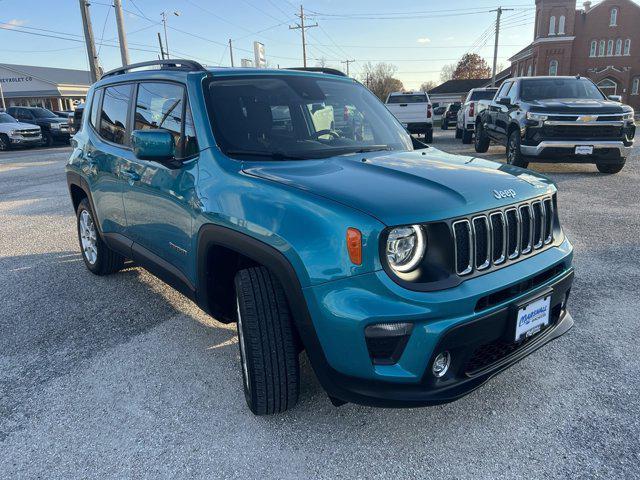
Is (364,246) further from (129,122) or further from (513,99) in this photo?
(513,99)

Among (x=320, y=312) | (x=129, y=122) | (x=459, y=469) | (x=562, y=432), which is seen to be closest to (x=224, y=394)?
(x=320, y=312)

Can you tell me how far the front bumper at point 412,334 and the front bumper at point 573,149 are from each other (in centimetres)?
756

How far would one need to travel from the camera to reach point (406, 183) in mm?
2404

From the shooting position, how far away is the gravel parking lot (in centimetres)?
231

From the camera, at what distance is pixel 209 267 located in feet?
9.25

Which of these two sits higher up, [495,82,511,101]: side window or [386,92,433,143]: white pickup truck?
[495,82,511,101]: side window

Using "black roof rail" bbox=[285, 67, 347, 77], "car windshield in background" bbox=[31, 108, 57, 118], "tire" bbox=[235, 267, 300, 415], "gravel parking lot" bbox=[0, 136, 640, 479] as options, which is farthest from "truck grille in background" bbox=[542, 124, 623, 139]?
"car windshield in background" bbox=[31, 108, 57, 118]

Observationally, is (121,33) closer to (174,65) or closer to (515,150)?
(515,150)

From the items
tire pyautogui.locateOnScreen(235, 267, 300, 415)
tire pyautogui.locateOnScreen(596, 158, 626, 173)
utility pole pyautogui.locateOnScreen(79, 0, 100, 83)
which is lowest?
tire pyautogui.locateOnScreen(596, 158, 626, 173)

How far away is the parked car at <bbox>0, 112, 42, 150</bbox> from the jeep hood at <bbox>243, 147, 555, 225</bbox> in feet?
72.7

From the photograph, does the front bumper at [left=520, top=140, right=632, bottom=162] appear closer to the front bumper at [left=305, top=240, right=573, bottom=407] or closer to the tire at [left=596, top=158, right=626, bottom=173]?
the tire at [left=596, top=158, right=626, bottom=173]

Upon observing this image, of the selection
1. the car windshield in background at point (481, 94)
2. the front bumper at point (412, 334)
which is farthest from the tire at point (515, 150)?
the car windshield in background at point (481, 94)

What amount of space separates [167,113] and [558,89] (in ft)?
29.8

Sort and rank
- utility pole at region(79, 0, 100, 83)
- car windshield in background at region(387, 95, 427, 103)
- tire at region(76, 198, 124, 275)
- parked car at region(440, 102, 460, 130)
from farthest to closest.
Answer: parked car at region(440, 102, 460, 130) → utility pole at region(79, 0, 100, 83) → car windshield in background at region(387, 95, 427, 103) → tire at region(76, 198, 124, 275)
